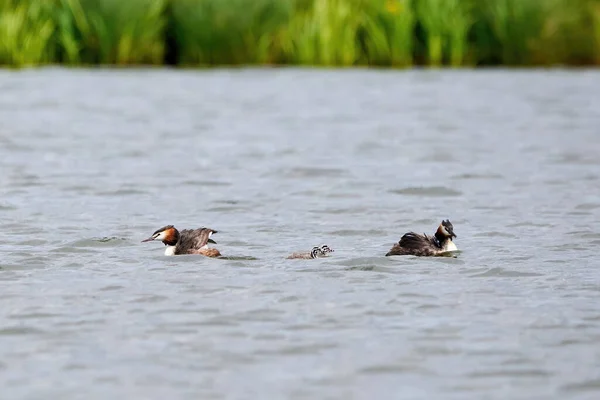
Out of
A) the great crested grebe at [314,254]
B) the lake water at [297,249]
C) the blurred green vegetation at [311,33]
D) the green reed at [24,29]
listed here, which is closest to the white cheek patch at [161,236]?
the lake water at [297,249]

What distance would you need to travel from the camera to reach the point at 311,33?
2442 cm

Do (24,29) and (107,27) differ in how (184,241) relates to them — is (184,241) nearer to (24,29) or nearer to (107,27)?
(24,29)

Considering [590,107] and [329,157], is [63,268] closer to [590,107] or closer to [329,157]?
[329,157]

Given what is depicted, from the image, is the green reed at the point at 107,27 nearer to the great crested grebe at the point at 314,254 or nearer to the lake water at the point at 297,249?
the lake water at the point at 297,249

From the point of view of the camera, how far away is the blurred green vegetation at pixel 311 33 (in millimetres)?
24156

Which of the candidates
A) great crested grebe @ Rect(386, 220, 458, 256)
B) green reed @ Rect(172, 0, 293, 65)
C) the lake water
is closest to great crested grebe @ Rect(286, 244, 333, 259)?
the lake water

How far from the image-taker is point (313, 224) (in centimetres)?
1092

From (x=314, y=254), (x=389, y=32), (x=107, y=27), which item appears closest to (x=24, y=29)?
(x=107, y=27)

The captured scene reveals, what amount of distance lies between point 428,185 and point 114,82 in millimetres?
11762

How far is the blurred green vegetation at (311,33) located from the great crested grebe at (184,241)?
1497cm

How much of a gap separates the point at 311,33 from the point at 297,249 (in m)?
15.1

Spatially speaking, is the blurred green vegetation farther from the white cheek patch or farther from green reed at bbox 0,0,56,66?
the white cheek patch

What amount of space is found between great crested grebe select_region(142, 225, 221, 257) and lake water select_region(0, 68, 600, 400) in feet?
0.43

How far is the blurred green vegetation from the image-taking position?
2416cm
